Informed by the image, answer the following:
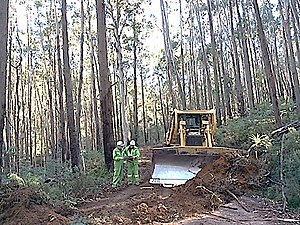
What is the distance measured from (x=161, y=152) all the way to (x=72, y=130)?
19.2ft

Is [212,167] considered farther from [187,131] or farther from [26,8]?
[26,8]

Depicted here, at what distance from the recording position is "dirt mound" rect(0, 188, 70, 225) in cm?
804

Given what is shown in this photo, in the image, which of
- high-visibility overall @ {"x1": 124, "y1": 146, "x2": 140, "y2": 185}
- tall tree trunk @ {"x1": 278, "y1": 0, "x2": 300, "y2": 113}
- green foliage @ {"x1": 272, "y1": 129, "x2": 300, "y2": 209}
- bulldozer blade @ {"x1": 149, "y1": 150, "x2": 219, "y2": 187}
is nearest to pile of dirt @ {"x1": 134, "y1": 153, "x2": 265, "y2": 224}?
bulldozer blade @ {"x1": 149, "y1": 150, "x2": 219, "y2": 187}

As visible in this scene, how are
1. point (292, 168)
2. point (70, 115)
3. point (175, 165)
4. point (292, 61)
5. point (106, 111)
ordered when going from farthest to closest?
point (292, 61) → point (70, 115) → point (106, 111) → point (175, 165) → point (292, 168)

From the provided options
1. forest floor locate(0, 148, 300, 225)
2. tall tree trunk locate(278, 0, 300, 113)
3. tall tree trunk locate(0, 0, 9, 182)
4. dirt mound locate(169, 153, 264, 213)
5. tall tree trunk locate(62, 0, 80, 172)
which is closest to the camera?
forest floor locate(0, 148, 300, 225)

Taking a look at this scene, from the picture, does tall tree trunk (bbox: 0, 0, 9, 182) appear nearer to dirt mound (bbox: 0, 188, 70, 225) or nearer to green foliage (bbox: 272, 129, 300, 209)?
dirt mound (bbox: 0, 188, 70, 225)

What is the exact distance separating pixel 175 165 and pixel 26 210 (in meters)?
5.64

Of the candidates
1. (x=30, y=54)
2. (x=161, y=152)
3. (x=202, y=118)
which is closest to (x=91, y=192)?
(x=161, y=152)

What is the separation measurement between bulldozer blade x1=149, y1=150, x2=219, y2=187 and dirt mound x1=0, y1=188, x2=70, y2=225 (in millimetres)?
4688

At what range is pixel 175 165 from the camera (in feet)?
43.0

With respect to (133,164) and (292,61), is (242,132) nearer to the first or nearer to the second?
(292,61)

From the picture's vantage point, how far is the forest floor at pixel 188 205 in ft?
27.2

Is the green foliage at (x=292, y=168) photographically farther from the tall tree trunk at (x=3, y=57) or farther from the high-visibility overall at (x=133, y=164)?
the tall tree trunk at (x=3, y=57)

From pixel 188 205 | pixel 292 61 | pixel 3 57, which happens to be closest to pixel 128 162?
pixel 188 205
